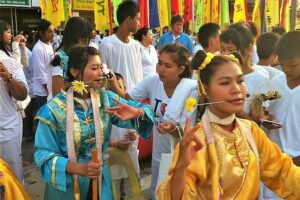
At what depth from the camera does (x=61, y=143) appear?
223cm

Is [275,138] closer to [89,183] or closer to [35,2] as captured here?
[89,183]

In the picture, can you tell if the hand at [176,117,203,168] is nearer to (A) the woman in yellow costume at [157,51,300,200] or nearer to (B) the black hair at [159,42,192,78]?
(A) the woman in yellow costume at [157,51,300,200]

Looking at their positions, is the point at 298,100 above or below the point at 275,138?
above

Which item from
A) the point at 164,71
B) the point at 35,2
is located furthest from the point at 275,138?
the point at 35,2

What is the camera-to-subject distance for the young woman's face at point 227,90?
74.9 inches

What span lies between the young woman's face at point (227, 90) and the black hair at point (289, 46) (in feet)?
2.67

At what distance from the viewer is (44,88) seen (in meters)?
6.04

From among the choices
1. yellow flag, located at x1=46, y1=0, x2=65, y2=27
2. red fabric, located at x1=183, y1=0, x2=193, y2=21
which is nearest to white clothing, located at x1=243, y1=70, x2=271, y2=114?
yellow flag, located at x1=46, y1=0, x2=65, y2=27

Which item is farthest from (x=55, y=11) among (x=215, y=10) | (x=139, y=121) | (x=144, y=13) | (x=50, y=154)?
(x=50, y=154)

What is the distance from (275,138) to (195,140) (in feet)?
4.49

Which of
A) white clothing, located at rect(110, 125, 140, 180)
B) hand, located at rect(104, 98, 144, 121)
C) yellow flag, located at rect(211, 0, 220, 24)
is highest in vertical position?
yellow flag, located at rect(211, 0, 220, 24)

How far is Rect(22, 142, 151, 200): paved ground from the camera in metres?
4.45

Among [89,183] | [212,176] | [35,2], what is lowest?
[89,183]

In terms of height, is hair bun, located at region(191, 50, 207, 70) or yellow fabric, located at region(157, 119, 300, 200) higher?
hair bun, located at region(191, 50, 207, 70)
